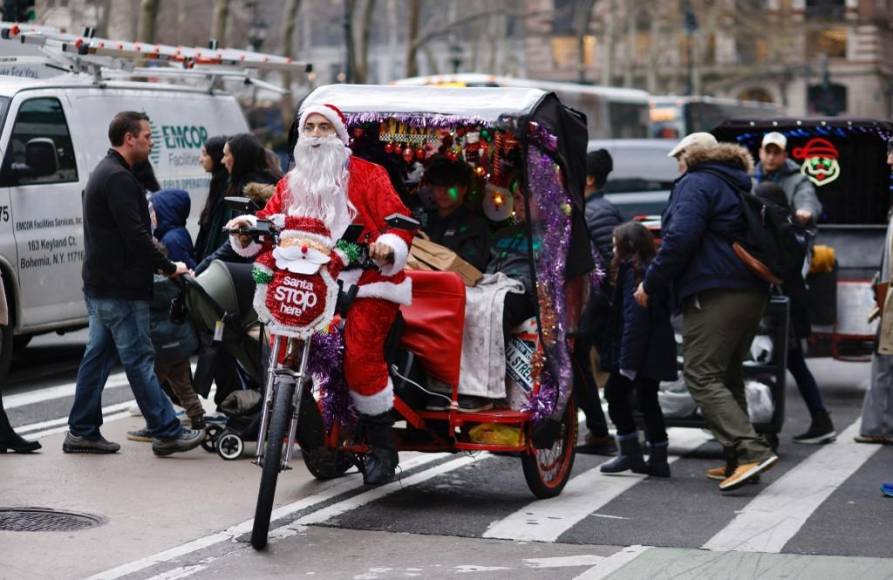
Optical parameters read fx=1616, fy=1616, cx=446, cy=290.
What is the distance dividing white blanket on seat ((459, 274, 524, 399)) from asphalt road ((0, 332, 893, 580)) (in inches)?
24.9

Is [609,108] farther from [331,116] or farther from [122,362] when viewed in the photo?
[331,116]

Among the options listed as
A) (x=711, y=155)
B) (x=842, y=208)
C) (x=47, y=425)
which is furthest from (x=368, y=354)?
(x=842, y=208)

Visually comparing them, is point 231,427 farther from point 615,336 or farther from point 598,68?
point 598,68

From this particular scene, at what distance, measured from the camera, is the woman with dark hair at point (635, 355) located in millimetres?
9305

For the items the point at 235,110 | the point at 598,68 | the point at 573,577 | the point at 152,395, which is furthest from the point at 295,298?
the point at 598,68

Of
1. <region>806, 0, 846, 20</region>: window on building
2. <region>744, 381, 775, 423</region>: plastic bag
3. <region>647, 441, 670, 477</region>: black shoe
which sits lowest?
<region>647, 441, 670, 477</region>: black shoe

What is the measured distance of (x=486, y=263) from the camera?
28.9 ft

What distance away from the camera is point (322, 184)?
756 cm

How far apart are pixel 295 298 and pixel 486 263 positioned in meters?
1.84

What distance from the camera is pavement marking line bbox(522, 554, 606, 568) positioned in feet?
22.8

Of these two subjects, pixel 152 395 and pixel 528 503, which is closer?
pixel 528 503

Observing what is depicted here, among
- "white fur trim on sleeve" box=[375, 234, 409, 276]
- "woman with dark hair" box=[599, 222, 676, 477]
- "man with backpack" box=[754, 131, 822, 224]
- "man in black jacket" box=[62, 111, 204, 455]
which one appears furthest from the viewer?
"man with backpack" box=[754, 131, 822, 224]

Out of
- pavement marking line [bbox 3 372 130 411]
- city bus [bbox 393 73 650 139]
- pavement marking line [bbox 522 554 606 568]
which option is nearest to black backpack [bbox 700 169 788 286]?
pavement marking line [bbox 522 554 606 568]

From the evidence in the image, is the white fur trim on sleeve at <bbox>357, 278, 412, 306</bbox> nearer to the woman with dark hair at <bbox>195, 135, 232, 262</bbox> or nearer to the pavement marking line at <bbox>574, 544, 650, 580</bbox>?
the pavement marking line at <bbox>574, 544, 650, 580</bbox>
